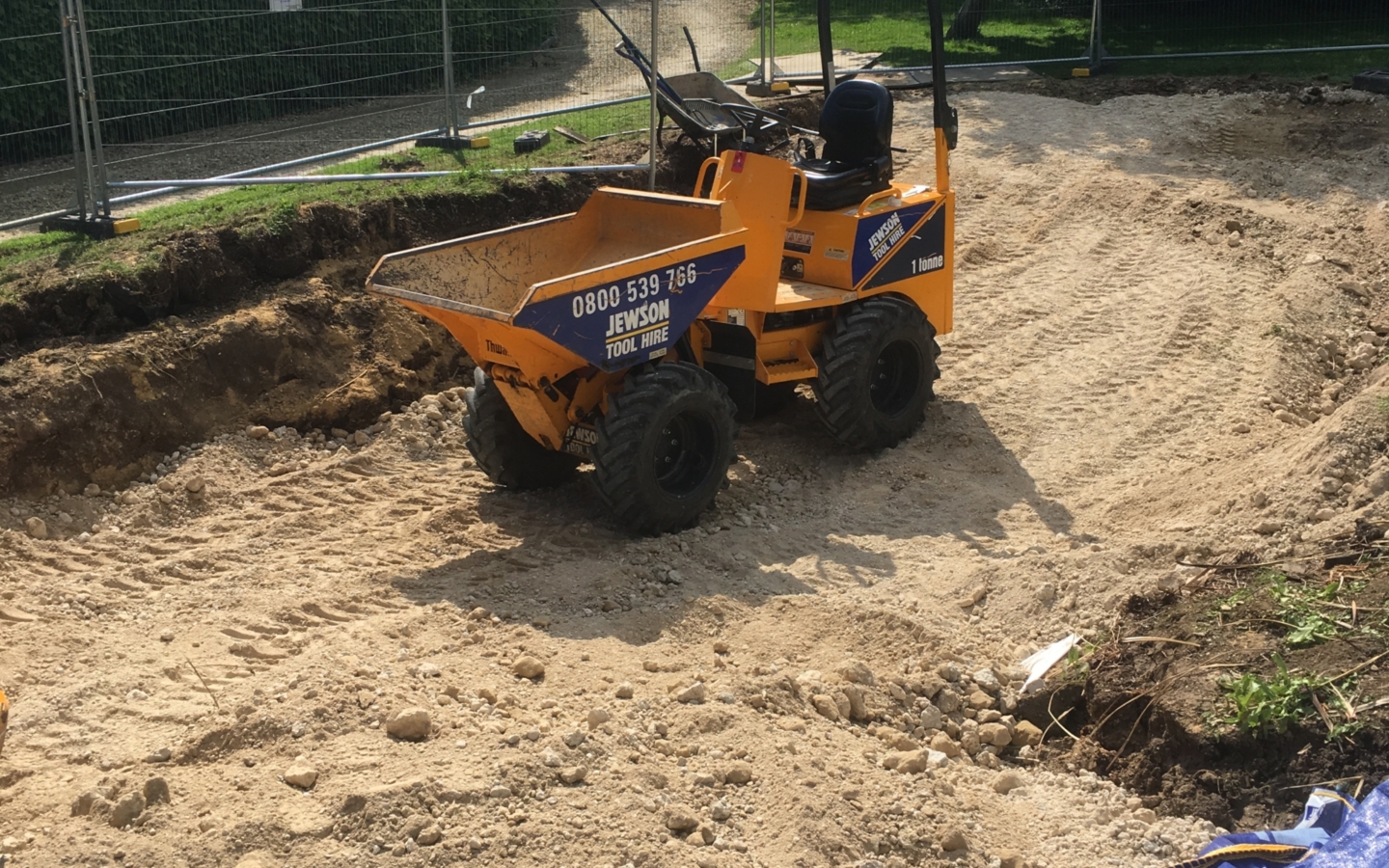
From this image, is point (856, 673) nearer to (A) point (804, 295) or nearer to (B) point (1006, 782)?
(B) point (1006, 782)

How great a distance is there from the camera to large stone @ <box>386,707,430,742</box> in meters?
4.97

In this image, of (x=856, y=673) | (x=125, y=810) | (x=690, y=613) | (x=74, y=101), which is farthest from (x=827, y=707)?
(x=74, y=101)

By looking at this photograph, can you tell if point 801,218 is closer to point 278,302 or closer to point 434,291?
point 434,291

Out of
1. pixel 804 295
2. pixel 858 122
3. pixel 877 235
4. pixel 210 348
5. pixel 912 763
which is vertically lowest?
pixel 912 763

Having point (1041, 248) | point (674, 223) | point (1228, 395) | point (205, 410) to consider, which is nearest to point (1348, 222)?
point (1041, 248)

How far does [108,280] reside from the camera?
306 inches

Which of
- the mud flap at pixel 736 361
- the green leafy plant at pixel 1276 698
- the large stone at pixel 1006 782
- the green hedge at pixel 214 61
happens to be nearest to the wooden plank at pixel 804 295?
the mud flap at pixel 736 361

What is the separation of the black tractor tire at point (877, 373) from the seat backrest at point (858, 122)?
0.87 m

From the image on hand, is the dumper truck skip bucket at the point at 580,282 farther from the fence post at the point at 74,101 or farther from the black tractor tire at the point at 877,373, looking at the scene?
the fence post at the point at 74,101

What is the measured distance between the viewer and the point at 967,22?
Answer: 18453mm

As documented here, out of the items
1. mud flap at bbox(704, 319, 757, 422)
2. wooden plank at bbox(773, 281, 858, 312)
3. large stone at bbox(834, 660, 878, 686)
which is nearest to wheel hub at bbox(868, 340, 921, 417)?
wooden plank at bbox(773, 281, 858, 312)

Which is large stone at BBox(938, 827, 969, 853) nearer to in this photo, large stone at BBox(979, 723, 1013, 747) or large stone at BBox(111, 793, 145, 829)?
large stone at BBox(979, 723, 1013, 747)

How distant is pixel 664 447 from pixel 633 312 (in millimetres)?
804

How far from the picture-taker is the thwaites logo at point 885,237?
7898mm
